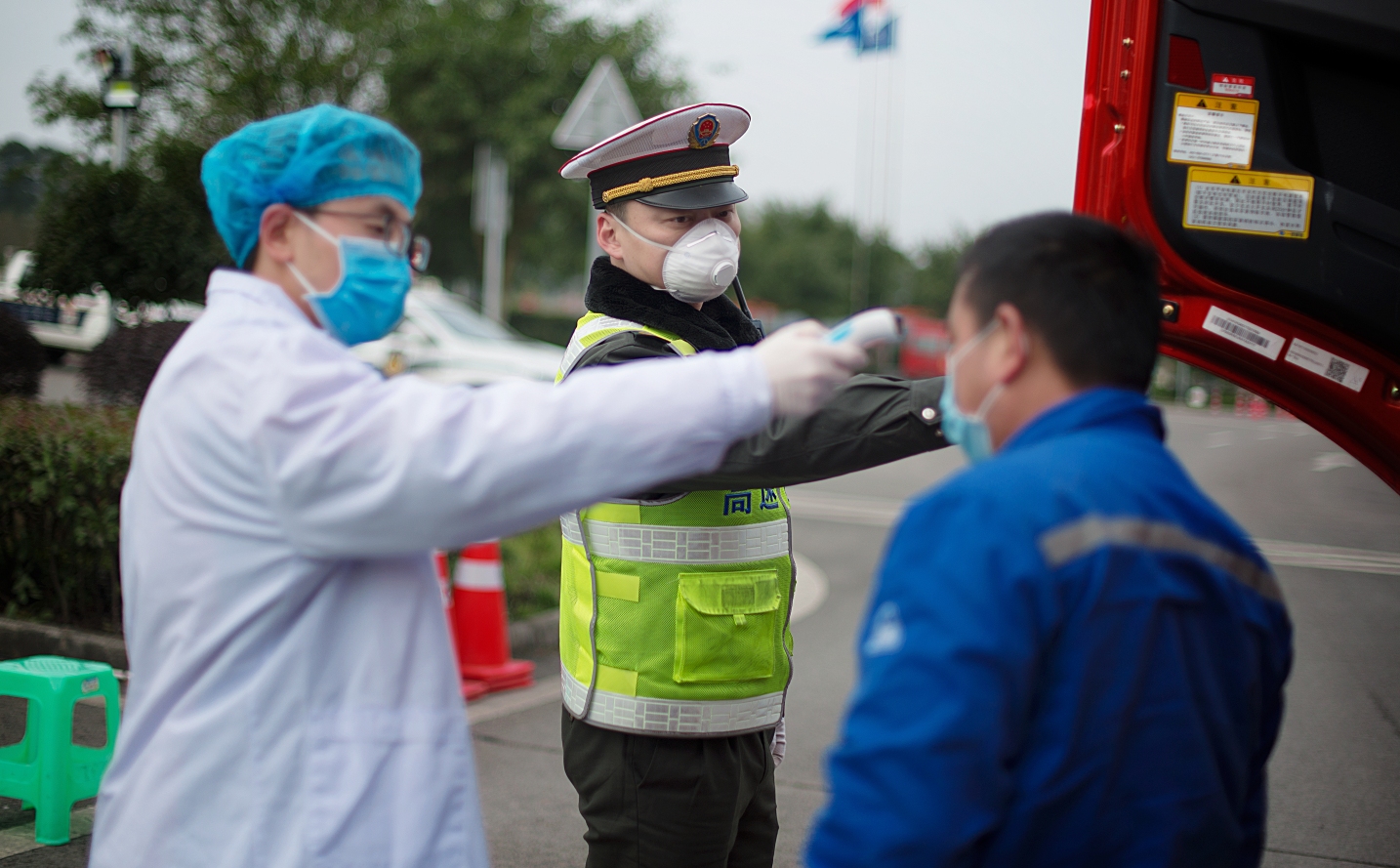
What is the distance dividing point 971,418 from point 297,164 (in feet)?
3.35

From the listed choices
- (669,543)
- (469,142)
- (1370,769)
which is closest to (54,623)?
(669,543)

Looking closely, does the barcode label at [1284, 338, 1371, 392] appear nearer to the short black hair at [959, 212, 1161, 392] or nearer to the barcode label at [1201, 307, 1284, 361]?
the barcode label at [1201, 307, 1284, 361]

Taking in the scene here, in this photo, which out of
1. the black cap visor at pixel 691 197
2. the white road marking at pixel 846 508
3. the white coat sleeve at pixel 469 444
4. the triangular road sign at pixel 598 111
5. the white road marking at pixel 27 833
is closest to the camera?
the white coat sleeve at pixel 469 444

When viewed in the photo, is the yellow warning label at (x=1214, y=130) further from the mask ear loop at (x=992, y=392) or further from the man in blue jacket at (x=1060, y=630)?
the mask ear loop at (x=992, y=392)

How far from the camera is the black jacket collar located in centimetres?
246

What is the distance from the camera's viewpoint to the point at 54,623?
5.59 metres

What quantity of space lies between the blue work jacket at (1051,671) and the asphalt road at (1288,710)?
2.96 metres

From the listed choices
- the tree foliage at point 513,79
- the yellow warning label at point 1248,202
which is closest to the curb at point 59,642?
the yellow warning label at point 1248,202

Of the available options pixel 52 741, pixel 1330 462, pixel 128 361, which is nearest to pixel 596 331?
pixel 52 741

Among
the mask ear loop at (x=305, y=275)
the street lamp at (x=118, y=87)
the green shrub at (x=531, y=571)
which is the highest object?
the street lamp at (x=118, y=87)

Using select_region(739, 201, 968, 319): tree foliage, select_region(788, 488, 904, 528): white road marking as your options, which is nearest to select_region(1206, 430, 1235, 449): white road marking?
select_region(788, 488, 904, 528): white road marking

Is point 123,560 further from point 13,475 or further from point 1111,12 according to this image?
point 13,475

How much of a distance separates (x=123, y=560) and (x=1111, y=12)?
7.50ft

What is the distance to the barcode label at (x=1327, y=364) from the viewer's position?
8.14 ft
